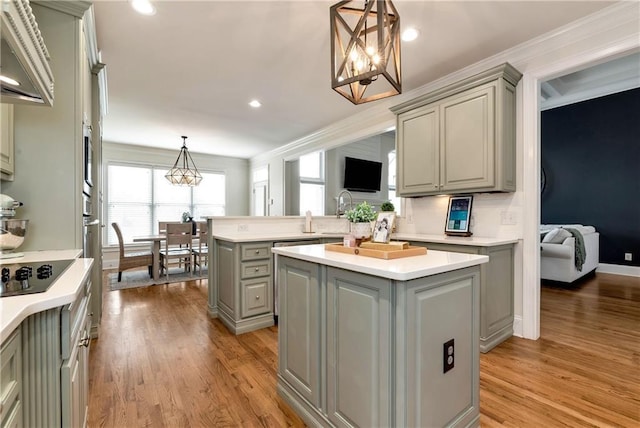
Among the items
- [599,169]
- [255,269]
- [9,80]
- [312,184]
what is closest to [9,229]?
[9,80]

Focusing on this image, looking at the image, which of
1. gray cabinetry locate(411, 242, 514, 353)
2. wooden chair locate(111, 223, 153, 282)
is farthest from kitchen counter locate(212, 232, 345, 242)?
wooden chair locate(111, 223, 153, 282)

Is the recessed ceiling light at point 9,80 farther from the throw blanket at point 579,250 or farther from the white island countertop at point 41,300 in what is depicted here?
the throw blanket at point 579,250

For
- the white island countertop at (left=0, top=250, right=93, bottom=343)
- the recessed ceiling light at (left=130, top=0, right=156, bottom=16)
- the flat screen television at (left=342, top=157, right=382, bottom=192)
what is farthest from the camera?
the flat screen television at (left=342, top=157, right=382, bottom=192)

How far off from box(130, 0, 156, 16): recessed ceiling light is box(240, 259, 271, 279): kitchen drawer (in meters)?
2.21

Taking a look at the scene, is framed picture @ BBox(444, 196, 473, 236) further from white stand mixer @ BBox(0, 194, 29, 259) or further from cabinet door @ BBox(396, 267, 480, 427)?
white stand mixer @ BBox(0, 194, 29, 259)

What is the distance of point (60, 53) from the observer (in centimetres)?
189

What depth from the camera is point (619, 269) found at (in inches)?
209

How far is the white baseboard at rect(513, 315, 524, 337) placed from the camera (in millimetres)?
2789

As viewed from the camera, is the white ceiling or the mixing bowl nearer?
the mixing bowl

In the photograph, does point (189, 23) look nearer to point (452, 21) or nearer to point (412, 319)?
point (452, 21)

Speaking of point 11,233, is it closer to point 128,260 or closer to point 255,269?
point 255,269

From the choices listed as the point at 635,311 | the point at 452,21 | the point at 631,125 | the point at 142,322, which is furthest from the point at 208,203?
the point at 631,125

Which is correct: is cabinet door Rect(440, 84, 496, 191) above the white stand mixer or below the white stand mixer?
above

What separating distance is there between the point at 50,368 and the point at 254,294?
2.13 meters
